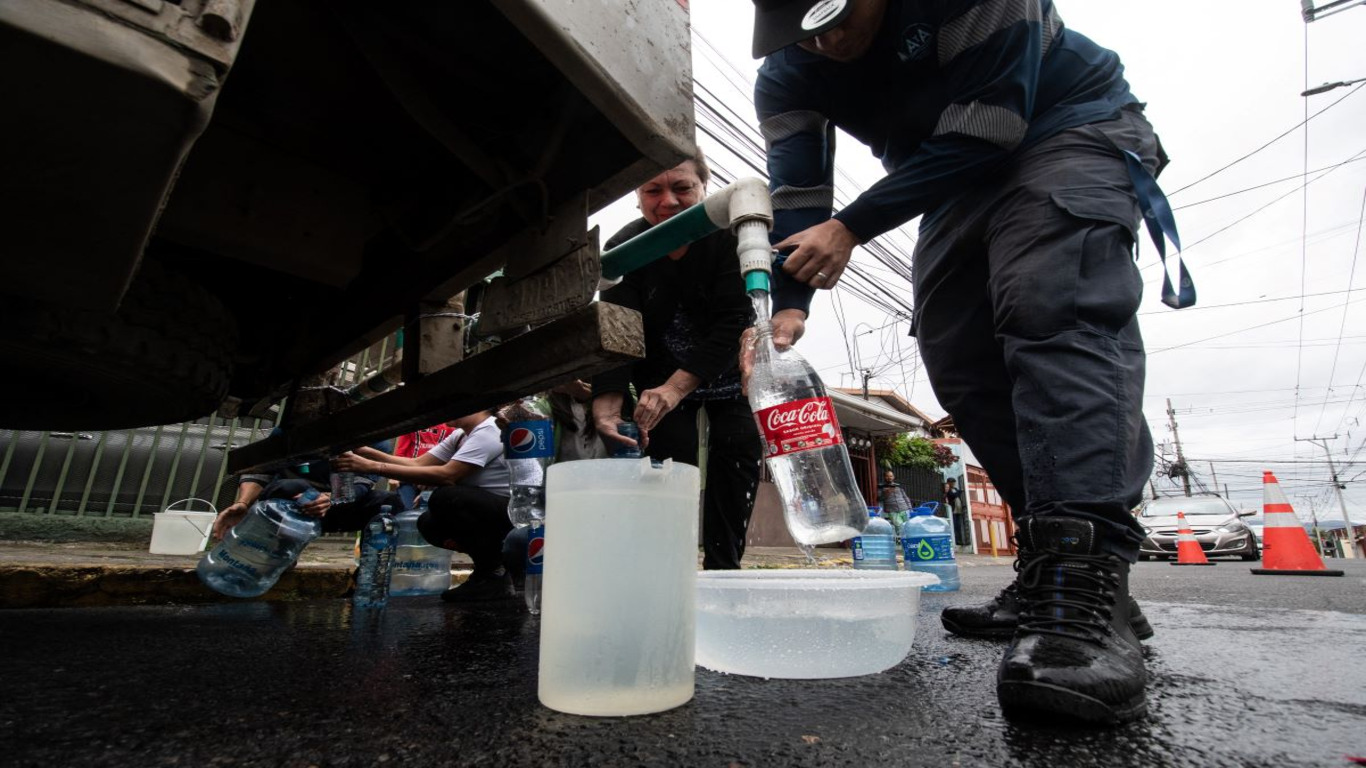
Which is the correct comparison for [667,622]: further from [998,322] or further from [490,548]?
[490,548]

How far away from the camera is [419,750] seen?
71cm

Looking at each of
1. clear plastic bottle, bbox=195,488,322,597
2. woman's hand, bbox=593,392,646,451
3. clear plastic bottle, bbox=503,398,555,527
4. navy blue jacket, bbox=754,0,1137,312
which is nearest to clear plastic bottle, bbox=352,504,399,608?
clear plastic bottle, bbox=195,488,322,597

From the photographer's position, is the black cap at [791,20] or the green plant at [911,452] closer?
the black cap at [791,20]

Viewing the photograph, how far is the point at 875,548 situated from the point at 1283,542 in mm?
4150

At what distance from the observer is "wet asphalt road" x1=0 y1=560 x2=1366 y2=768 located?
0.70m

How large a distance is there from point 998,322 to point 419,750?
1179 millimetres

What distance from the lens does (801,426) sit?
134cm

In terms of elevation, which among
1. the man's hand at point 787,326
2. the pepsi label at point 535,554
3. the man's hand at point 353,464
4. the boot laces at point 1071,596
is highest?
the man's hand at point 787,326

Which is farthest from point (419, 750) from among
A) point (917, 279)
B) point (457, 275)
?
point (917, 279)

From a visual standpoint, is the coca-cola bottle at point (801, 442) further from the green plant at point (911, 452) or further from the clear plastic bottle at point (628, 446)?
the green plant at point (911, 452)

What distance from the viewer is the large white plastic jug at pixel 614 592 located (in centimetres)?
82

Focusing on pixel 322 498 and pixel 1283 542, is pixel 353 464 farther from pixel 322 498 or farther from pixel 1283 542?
pixel 1283 542

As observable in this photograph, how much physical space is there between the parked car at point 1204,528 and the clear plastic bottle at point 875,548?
335 inches

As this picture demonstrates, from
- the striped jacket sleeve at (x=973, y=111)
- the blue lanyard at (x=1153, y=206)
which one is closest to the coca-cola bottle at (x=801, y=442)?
the striped jacket sleeve at (x=973, y=111)
